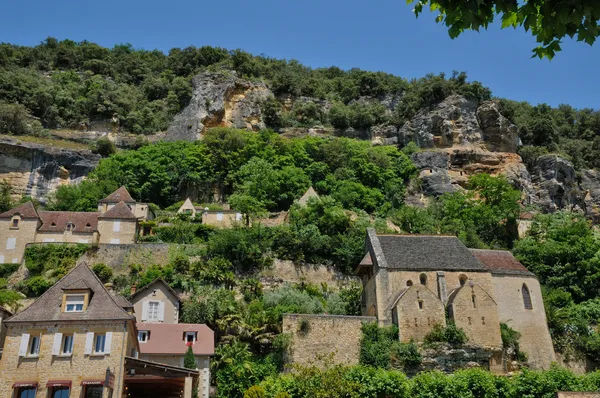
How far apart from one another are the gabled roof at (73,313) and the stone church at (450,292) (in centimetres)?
1654

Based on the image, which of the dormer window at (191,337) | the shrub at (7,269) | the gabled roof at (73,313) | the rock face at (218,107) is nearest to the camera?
the gabled roof at (73,313)

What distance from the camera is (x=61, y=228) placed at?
4438 cm

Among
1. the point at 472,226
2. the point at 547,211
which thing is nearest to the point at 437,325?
the point at 472,226

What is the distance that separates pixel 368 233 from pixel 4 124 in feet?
152

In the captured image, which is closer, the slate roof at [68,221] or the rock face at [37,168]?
the slate roof at [68,221]

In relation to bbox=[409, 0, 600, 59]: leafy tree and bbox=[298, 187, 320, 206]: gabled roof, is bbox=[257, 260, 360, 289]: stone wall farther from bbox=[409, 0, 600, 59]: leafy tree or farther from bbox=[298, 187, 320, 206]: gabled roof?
bbox=[409, 0, 600, 59]: leafy tree

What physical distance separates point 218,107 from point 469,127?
105 feet

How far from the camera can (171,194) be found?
58.2 metres

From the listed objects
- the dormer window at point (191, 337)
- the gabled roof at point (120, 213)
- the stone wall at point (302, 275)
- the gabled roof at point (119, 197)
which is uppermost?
the gabled roof at point (119, 197)

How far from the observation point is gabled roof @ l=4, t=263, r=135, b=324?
2477cm

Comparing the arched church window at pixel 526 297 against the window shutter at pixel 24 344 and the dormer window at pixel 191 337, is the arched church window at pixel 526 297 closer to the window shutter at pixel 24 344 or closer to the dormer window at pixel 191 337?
the dormer window at pixel 191 337

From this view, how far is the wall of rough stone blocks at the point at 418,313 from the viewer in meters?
32.8

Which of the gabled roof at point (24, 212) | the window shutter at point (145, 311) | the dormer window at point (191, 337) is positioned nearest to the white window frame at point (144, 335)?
the dormer window at point (191, 337)

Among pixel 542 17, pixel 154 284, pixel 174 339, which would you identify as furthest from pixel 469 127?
pixel 542 17
